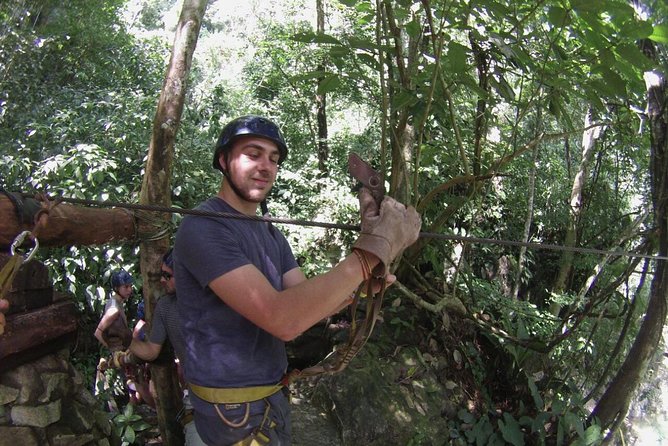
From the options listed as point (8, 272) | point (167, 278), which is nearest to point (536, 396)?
point (167, 278)

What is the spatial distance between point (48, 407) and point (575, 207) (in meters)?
7.07

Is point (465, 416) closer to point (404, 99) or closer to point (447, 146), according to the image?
point (447, 146)

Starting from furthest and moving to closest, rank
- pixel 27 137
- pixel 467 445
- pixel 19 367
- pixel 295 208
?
pixel 295 208
pixel 27 137
pixel 467 445
pixel 19 367

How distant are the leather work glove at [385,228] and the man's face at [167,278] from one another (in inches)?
74.9

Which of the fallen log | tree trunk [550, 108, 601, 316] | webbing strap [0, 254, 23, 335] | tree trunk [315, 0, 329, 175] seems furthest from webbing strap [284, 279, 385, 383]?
tree trunk [315, 0, 329, 175]

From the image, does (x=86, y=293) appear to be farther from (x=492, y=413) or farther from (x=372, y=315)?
(x=372, y=315)

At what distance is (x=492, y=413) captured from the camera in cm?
457

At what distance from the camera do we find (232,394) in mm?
1773

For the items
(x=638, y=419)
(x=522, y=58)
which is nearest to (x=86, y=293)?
(x=522, y=58)

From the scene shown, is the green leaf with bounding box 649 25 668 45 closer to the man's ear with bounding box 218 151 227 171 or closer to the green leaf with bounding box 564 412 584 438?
the man's ear with bounding box 218 151 227 171

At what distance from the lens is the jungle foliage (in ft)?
9.77

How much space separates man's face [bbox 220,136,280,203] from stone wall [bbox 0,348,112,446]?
1.63 metres

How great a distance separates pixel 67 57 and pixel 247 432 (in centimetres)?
792

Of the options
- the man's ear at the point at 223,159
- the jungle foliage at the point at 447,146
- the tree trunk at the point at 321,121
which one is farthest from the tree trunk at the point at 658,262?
the tree trunk at the point at 321,121
